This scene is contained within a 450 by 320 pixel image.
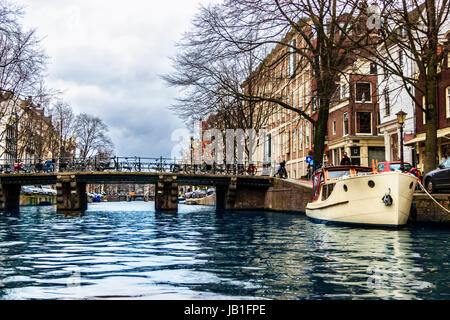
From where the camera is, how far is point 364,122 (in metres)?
43.1

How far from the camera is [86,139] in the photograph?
69062 mm

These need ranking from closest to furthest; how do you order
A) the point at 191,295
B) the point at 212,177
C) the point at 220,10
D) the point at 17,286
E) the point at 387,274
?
the point at 191,295, the point at 17,286, the point at 387,274, the point at 220,10, the point at 212,177

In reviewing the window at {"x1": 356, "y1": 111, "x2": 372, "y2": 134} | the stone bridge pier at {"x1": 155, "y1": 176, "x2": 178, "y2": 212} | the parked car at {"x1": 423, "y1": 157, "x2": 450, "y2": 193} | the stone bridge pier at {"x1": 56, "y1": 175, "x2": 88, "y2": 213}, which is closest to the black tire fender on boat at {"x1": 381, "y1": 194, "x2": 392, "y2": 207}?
the parked car at {"x1": 423, "y1": 157, "x2": 450, "y2": 193}

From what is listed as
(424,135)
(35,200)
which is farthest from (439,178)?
(35,200)

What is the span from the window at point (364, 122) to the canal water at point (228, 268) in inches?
1165

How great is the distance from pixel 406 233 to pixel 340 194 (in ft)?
12.8

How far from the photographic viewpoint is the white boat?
16.6m

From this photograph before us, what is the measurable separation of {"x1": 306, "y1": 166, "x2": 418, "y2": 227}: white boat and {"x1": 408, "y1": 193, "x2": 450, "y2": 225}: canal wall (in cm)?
115

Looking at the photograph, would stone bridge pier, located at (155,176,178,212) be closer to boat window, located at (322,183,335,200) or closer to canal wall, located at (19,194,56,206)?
boat window, located at (322,183,335,200)

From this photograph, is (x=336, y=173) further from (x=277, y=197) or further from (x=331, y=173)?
(x=277, y=197)

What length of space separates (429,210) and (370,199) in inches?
87.3
